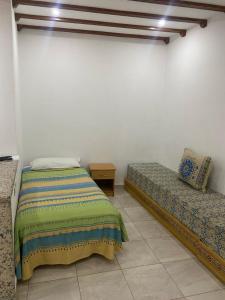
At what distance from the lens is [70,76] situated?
12.7 feet

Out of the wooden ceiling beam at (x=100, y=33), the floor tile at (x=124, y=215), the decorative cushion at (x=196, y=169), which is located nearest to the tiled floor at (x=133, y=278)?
the floor tile at (x=124, y=215)

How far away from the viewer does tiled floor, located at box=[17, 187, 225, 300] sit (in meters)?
1.97

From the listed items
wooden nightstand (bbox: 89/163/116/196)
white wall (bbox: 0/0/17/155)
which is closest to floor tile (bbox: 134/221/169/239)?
wooden nightstand (bbox: 89/163/116/196)

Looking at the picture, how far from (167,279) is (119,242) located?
0.55 m

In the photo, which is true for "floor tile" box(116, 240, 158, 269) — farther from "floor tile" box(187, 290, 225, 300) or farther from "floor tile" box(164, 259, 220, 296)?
"floor tile" box(187, 290, 225, 300)

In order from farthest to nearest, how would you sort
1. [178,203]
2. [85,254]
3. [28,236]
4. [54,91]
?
[54,91] < [178,203] < [85,254] < [28,236]

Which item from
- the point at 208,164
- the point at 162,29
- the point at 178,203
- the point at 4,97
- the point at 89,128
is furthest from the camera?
the point at 89,128

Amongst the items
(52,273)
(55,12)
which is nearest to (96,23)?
(55,12)

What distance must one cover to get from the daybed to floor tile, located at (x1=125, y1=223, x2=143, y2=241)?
390 mm

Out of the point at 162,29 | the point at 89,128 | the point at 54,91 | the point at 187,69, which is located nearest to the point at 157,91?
the point at 187,69

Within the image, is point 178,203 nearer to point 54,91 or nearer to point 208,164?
point 208,164

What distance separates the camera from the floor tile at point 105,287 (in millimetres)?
1950

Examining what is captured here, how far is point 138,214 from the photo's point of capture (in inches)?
135

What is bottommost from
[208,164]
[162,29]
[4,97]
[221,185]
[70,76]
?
[221,185]
